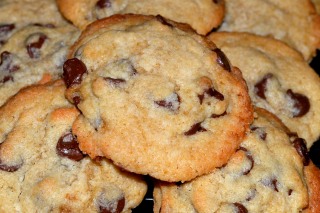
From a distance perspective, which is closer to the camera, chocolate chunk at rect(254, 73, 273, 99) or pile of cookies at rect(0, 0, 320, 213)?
pile of cookies at rect(0, 0, 320, 213)

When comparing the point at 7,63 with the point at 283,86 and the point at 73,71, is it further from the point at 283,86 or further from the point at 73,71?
the point at 283,86

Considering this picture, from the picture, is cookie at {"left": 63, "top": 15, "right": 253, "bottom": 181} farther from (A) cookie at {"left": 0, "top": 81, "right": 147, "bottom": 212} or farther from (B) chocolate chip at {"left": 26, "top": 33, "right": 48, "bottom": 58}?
(B) chocolate chip at {"left": 26, "top": 33, "right": 48, "bottom": 58}

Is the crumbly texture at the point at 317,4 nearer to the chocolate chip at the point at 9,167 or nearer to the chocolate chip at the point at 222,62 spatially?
the chocolate chip at the point at 222,62

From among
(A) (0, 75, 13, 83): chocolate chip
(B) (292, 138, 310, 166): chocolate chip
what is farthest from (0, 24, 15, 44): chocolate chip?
(B) (292, 138, 310, 166): chocolate chip

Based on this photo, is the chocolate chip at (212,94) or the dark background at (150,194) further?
the dark background at (150,194)

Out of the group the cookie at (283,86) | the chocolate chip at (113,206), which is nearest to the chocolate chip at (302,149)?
the cookie at (283,86)

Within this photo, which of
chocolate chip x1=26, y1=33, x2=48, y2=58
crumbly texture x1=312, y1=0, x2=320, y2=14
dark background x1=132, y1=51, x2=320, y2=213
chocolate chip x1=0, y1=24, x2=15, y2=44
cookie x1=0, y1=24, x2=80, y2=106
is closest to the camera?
dark background x1=132, y1=51, x2=320, y2=213
